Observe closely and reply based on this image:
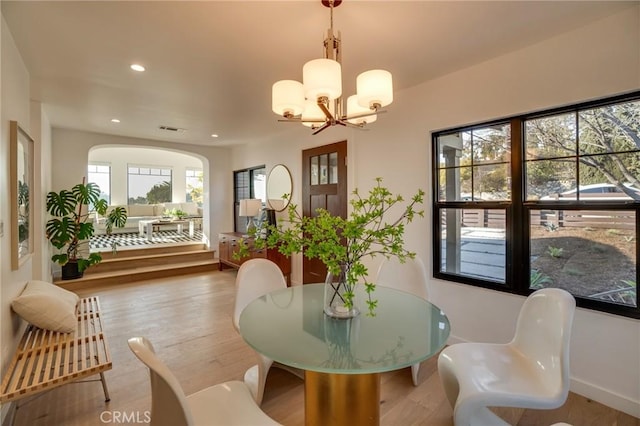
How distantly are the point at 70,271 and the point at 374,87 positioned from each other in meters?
5.37

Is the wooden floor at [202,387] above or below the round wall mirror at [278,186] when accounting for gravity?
below

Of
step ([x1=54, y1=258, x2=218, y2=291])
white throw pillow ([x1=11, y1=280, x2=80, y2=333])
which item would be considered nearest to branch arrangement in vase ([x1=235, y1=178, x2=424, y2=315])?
white throw pillow ([x1=11, y1=280, x2=80, y2=333])

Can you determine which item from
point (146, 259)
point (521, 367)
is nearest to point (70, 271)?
point (146, 259)

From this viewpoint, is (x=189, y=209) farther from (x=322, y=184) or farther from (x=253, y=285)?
(x=253, y=285)

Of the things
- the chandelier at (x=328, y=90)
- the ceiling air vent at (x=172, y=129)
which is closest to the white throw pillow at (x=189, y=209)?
the ceiling air vent at (x=172, y=129)

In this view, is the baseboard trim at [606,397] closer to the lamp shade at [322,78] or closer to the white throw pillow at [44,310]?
the lamp shade at [322,78]

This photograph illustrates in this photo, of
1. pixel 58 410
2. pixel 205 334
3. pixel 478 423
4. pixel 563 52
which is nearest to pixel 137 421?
pixel 58 410

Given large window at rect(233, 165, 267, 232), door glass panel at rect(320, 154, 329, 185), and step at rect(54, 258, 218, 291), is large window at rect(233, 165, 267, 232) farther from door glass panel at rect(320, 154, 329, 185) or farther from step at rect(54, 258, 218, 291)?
door glass panel at rect(320, 154, 329, 185)

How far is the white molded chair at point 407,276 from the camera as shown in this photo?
8.02ft

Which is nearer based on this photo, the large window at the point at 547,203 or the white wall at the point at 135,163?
the large window at the point at 547,203

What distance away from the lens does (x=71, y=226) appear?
14.1 ft

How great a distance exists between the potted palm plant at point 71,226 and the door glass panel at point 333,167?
3.73m

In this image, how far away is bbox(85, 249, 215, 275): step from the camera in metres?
5.27

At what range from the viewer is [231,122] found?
4.44 metres
